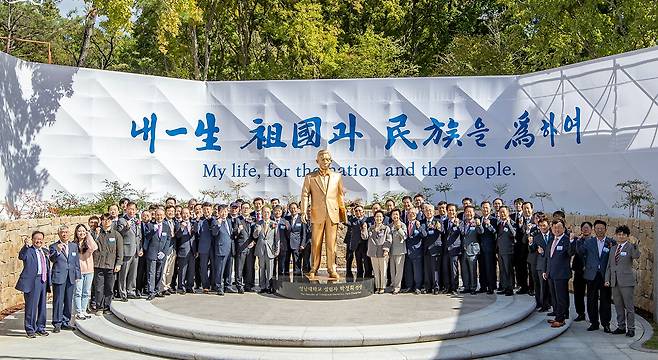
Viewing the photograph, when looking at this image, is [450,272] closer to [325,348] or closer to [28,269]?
[325,348]

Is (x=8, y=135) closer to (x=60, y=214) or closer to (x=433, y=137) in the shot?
(x=60, y=214)

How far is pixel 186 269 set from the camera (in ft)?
37.6

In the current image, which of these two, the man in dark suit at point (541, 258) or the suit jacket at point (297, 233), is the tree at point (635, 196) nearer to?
the man in dark suit at point (541, 258)

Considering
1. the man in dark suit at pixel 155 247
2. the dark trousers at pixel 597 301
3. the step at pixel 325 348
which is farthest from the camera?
the man in dark suit at pixel 155 247

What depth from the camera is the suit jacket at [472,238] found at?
1120cm

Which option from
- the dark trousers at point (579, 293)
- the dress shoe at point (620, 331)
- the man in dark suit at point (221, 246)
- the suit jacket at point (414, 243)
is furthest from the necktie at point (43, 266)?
the dress shoe at point (620, 331)

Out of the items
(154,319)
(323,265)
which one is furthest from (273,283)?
(323,265)

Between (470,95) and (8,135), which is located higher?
(470,95)

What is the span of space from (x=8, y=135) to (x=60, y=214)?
164 cm

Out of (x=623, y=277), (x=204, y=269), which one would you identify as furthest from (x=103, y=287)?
(x=623, y=277)

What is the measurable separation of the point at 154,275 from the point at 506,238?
5.01 meters

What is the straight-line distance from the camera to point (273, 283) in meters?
11.1

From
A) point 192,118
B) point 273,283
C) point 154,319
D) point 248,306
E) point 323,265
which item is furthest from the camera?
point 192,118

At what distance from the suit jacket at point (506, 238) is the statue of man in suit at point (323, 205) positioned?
90.9 inches
